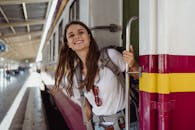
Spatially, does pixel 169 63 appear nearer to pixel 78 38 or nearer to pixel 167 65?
pixel 167 65

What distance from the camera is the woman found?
8.03 feet

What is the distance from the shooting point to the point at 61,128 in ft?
21.6

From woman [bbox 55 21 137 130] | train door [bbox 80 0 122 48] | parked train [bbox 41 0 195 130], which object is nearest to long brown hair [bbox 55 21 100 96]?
woman [bbox 55 21 137 130]

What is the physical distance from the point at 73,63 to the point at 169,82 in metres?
1.07

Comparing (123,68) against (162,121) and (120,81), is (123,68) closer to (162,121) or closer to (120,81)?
(120,81)

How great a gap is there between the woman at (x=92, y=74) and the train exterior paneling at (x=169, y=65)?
501 mm

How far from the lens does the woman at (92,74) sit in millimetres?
2447

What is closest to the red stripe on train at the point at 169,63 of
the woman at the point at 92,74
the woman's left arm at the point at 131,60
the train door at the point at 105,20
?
the woman's left arm at the point at 131,60

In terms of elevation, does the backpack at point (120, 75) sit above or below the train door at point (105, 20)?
below

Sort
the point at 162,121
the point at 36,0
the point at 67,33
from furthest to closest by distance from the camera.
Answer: the point at 36,0
the point at 67,33
the point at 162,121

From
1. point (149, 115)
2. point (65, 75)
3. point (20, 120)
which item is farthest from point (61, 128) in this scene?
point (149, 115)

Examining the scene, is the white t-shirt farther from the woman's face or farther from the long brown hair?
the woman's face

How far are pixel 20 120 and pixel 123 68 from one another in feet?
22.2

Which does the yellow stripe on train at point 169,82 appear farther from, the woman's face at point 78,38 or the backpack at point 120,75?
the woman's face at point 78,38
